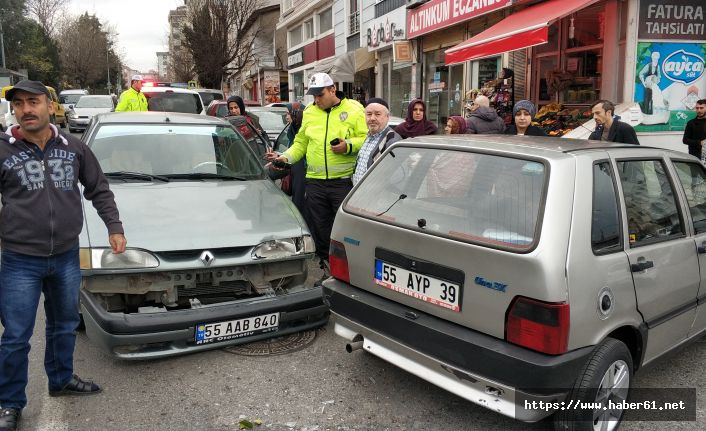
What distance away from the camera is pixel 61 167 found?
9.32 feet

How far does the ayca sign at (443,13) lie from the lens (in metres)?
11.2

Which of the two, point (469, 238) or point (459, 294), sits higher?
point (469, 238)

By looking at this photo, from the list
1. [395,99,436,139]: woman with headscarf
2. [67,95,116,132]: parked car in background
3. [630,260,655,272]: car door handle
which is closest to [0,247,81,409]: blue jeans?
[630,260,655,272]: car door handle

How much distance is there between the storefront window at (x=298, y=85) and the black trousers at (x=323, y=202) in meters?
24.9

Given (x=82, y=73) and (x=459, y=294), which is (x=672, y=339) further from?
(x=82, y=73)

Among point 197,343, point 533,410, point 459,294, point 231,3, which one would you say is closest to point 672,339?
point 533,410

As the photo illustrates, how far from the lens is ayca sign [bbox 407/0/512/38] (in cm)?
1124

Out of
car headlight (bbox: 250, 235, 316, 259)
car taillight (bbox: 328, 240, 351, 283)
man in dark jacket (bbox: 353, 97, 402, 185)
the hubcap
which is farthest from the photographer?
man in dark jacket (bbox: 353, 97, 402, 185)

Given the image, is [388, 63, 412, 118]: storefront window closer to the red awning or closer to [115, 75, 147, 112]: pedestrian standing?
the red awning

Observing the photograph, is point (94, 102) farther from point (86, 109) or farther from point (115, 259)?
point (115, 259)

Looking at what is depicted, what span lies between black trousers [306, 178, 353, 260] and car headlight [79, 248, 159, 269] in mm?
1808

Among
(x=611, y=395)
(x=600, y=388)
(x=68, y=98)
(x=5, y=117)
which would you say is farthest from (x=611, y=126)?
(x=68, y=98)

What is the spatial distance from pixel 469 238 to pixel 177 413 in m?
1.83

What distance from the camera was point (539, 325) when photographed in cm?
238
